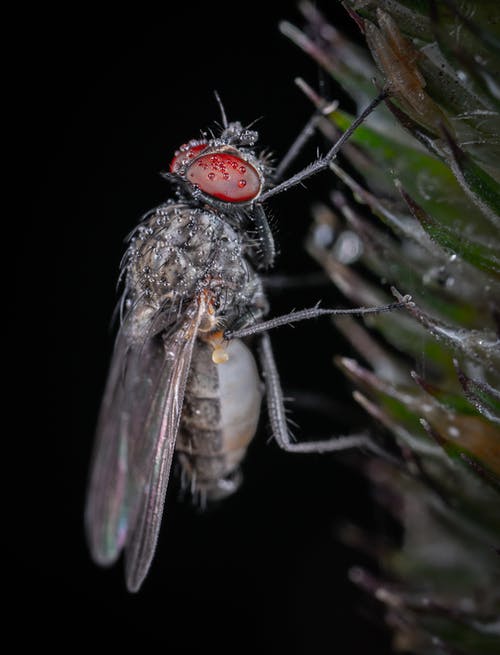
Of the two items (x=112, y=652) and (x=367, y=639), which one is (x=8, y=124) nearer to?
(x=112, y=652)

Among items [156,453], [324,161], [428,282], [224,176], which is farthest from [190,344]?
[428,282]

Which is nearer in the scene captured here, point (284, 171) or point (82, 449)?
point (284, 171)

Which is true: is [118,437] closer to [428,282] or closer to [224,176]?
[224,176]

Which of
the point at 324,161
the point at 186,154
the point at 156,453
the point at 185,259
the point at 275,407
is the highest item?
the point at 186,154

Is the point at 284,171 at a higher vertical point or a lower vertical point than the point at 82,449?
higher

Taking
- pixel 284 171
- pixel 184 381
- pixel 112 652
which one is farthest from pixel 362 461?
pixel 112 652

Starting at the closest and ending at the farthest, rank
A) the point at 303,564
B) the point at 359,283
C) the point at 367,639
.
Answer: the point at 359,283, the point at 367,639, the point at 303,564

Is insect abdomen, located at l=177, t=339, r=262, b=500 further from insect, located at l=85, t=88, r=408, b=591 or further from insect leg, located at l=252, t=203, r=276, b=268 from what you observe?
insect leg, located at l=252, t=203, r=276, b=268
